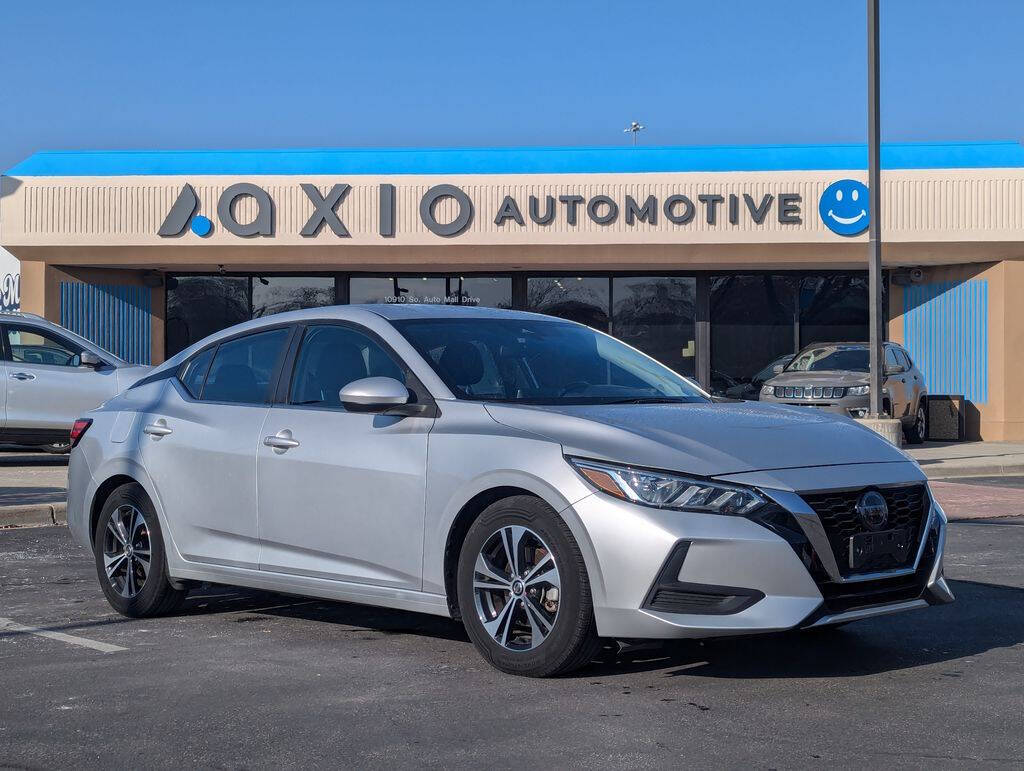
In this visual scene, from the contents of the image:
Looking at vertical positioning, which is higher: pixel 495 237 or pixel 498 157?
pixel 498 157

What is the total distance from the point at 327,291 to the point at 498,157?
14.8 feet

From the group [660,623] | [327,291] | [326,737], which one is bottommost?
[326,737]

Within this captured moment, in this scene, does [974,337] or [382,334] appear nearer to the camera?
[382,334]

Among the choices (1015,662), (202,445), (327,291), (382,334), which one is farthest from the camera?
(327,291)

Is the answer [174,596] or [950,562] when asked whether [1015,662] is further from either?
[174,596]

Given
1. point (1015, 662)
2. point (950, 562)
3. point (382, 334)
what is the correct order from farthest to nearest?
point (950, 562) → point (382, 334) → point (1015, 662)

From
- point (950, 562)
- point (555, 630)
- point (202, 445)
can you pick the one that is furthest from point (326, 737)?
point (950, 562)

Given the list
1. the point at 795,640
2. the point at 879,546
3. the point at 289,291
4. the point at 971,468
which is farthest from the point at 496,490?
the point at 289,291

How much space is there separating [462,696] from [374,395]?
1358mm

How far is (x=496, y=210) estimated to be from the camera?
76.4 ft

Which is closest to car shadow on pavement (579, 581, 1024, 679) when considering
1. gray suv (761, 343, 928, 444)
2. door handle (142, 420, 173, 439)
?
door handle (142, 420, 173, 439)

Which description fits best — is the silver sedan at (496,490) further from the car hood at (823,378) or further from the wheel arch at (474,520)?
the car hood at (823,378)

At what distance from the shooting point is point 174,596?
283 inches

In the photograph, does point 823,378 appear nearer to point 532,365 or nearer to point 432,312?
point 432,312
